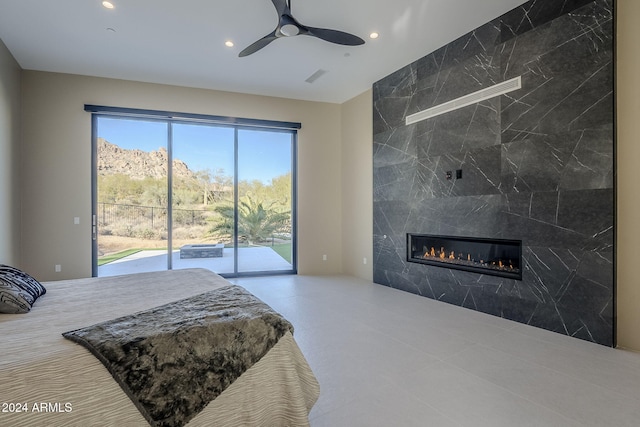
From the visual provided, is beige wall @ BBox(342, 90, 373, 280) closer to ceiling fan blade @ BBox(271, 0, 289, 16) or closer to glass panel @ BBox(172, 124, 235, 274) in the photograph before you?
glass panel @ BBox(172, 124, 235, 274)

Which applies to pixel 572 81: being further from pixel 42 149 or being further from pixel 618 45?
pixel 42 149

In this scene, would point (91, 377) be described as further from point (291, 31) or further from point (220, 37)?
point (220, 37)

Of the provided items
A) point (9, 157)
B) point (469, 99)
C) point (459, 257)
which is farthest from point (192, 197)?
point (469, 99)

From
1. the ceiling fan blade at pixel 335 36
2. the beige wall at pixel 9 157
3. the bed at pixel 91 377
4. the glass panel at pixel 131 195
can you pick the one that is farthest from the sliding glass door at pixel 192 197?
Answer: the bed at pixel 91 377

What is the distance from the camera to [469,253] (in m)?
4.09

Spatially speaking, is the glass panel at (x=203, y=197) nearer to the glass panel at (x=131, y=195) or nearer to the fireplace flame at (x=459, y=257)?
the glass panel at (x=131, y=195)

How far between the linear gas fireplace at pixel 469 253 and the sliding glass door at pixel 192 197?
103 inches

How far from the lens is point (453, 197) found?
411cm

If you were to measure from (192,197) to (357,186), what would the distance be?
120 inches

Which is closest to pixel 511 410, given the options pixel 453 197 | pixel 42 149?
pixel 453 197

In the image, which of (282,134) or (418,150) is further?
(282,134)

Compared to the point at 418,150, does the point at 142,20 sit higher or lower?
higher

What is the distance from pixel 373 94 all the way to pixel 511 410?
16.0 feet

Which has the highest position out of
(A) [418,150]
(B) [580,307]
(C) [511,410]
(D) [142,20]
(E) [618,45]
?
(D) [142,20]
